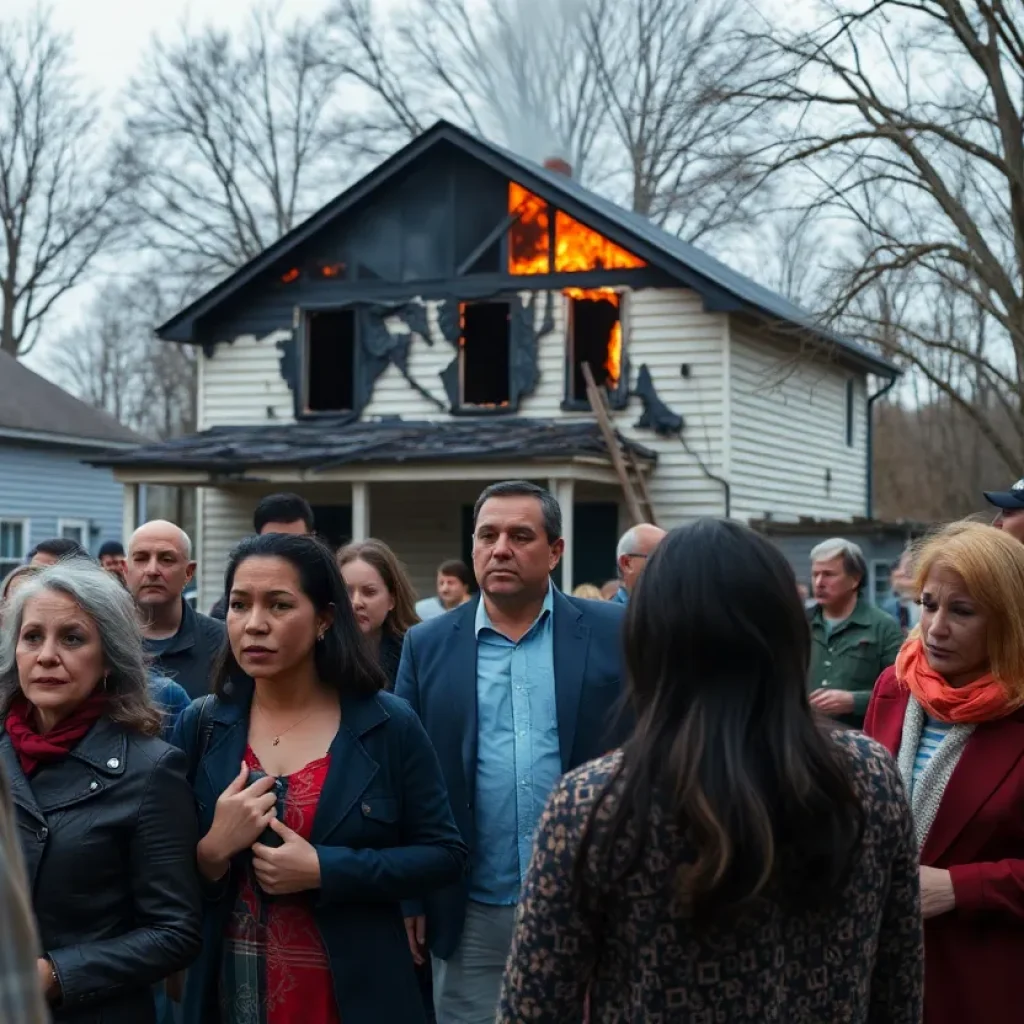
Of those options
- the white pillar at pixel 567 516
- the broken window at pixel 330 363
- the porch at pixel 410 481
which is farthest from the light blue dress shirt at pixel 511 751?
the broken window at pixel 330 363

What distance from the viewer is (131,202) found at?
128 feet

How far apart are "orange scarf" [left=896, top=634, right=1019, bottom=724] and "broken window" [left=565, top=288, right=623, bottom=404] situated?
17139 millimetres

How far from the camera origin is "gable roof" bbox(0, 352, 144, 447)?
28094 millimetres

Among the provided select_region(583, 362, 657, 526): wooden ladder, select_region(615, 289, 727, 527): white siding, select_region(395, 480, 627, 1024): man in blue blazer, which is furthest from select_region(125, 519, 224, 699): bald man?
select_region(615, 289, 727, 527): white siding

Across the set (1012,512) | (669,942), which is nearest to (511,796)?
(1012,512)

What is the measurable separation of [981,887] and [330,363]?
2011 centimetres

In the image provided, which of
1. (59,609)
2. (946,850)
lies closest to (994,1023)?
(946,850)

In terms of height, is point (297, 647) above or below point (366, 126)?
below

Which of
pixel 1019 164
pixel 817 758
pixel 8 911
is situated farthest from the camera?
pixel 1019 164

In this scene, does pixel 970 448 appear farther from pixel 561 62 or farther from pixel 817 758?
pixel 817 758

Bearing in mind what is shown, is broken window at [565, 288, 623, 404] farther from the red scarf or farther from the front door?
the red scarf

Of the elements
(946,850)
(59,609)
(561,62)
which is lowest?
(946,850)

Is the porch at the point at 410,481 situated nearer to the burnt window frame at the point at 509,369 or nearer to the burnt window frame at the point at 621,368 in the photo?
the burnt window frame at the point at 509,369

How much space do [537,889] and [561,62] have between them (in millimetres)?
38677
